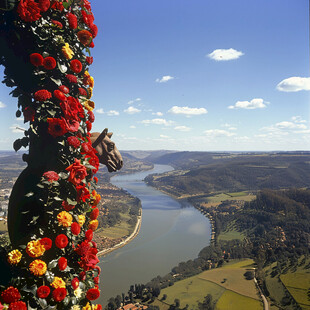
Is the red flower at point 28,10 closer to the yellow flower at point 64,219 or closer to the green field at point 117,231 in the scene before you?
the yellow flower at point 64,219

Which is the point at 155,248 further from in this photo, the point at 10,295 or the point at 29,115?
the point at 29,115

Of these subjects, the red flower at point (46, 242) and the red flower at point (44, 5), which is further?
the red flower at point (44, 5)

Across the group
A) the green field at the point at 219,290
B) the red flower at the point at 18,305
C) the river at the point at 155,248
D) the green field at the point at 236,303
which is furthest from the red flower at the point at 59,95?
the green field at the point at 236,303

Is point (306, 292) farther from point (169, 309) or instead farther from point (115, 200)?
point (115, 200)

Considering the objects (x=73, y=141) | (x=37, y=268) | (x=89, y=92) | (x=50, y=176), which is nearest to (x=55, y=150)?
(x=73, y=141)

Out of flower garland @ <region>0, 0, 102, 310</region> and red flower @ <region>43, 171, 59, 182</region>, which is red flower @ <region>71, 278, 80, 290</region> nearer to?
flower garland @ <region>0, 0, 102, 310</region>

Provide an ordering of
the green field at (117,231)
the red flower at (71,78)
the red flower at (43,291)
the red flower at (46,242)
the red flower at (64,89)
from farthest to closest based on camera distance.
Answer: the green field at (117,231) → the red flower at (71,78) → the red flower at (64,89) → the red flower at (46,242) → the red flower at (43,291)

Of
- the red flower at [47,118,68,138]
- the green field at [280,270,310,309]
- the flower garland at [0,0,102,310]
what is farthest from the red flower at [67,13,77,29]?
the green field at [280,270,310,309]

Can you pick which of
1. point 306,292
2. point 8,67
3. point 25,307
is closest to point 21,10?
point 8,67
